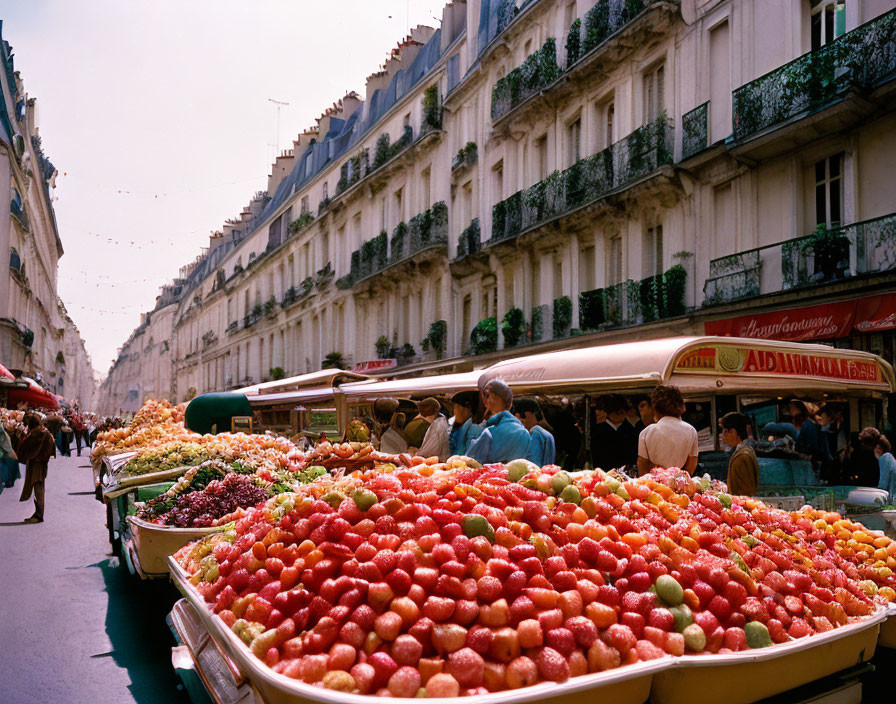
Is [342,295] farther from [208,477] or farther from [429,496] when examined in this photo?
[429,496]

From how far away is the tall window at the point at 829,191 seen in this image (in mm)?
11672

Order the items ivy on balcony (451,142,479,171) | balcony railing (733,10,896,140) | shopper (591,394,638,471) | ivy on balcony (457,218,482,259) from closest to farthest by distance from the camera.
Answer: shopper (591,394,638,471) < balcony railing (733,10,896,140) < ivy on balcony (457,218,482,259) < ivy on balcony (451,142,479,171)

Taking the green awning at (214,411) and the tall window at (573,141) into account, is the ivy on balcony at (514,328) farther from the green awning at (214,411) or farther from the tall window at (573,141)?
the green awning at (214,411)

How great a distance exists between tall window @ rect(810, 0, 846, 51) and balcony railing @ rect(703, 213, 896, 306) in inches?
128

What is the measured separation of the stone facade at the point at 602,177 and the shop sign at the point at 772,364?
13.9 ft

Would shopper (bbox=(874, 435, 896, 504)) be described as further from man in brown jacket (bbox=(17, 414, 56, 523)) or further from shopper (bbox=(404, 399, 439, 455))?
man in brown jacket (bbox=(17, 414, 56, 523))

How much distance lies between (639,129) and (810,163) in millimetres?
3713

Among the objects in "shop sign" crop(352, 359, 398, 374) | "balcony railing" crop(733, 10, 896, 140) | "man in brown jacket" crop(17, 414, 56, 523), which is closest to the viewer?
"balcony railing" crop(733, 10, 896, 140)

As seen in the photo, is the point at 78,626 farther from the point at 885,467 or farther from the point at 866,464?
the point at 885,467

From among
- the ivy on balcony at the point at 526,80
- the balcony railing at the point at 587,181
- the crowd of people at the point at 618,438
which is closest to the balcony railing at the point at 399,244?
the balcony railing at the point at 587,181

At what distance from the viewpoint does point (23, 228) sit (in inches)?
1378

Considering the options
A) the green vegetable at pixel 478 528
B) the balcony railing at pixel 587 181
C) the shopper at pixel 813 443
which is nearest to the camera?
the green vegetable at pixel 478 528

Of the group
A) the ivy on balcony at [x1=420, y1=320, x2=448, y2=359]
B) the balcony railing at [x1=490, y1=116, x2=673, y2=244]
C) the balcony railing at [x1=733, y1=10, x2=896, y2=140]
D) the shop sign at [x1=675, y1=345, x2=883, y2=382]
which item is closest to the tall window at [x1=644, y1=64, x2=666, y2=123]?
the balcony railing at [x1=490, y1=116, x2=673, y2=244]

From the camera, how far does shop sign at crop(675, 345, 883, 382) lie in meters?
5.93
